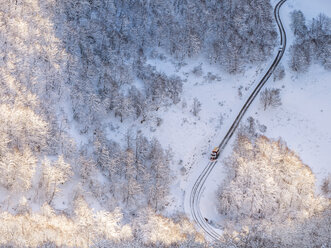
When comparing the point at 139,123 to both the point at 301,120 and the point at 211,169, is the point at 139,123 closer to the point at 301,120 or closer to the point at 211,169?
the point at 211,169

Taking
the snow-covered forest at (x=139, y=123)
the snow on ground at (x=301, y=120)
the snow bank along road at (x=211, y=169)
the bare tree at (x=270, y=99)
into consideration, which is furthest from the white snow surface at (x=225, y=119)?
the bare tree at (x=270, y=99)

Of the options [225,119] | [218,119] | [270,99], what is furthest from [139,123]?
[270,99]

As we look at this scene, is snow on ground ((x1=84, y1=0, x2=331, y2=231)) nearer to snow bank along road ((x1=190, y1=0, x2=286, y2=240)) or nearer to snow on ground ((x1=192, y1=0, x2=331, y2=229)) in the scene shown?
snow on ground ((x1=192, y1=0, x2=331, y2=229))

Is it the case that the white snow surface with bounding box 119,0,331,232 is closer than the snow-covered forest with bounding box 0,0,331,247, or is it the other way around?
the snow-covered forest with bounding box 0,0,331,247

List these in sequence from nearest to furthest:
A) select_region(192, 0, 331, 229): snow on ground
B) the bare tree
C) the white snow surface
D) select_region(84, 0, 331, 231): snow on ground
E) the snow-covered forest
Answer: the snow-covered forest < select_region(192, 0, 331, 229): snow on ground < the white snow surface < select_region(84, 0, 331, 231): snow on ground < the bare tree

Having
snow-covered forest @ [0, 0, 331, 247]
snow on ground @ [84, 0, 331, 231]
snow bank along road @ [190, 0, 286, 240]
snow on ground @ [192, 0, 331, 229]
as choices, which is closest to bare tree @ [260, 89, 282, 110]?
snow-covered forest @ [0, 0, 331, 247]

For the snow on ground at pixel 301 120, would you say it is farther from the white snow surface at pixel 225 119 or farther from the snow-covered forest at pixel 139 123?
the snow-covered forest at pixel 139 123

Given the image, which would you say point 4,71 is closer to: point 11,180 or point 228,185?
point 11,180

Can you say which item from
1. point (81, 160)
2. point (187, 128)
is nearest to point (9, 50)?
point (81, 160)
